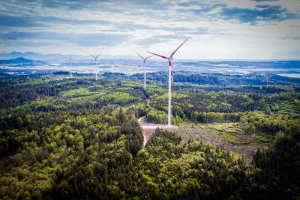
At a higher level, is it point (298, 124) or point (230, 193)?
point (298, 124)

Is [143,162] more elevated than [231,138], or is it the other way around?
[143,162]

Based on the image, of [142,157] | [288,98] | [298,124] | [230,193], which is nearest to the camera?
[230,193]

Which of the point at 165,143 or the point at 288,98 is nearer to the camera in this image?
the point at 165,143

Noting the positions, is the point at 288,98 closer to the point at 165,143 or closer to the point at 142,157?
the point at 165,143

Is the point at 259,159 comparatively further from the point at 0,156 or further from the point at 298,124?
A: the point at 0,156

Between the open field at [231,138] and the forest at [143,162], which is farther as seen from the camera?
the open field at [231,138]

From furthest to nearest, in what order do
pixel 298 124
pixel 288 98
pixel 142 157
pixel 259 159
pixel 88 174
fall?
pixel 288 98 → pixel 298 124 → pixel 142 157 → pixel 259 159 → pixel 88 174

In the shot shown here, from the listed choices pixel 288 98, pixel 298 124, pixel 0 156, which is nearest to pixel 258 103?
pixel 288 98

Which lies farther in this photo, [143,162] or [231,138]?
[231,138]

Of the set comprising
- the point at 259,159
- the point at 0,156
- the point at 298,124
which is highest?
the point at 298,124

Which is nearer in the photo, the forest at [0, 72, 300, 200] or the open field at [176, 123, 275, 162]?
the forest at [0, 72, 300, 200]
